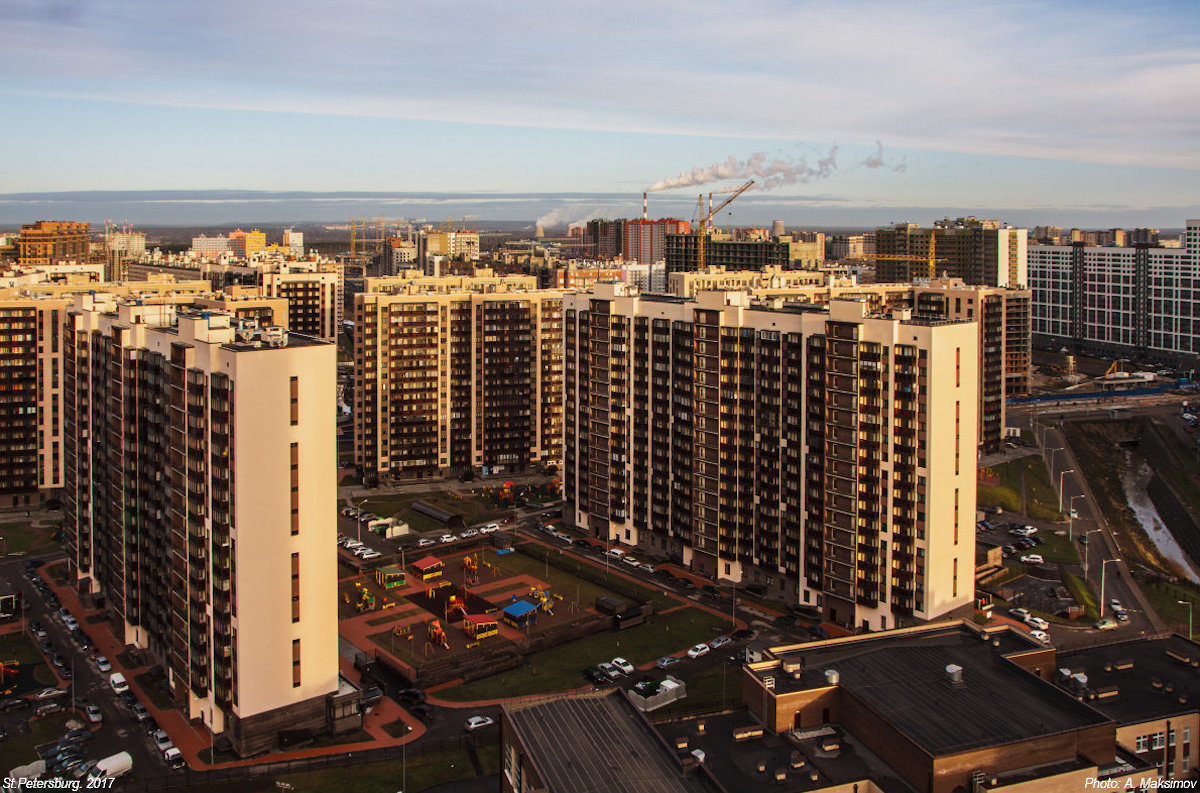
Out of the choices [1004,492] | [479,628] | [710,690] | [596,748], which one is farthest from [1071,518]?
[596,748]

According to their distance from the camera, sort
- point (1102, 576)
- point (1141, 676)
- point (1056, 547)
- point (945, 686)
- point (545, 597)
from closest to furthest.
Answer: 1. point (945, 686)
2. point (1141, 676)
3. point (545, 597)
4. point (1102, 576)
5. point (1056, 547)

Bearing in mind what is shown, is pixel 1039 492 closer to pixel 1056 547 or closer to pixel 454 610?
pixel 1056 547

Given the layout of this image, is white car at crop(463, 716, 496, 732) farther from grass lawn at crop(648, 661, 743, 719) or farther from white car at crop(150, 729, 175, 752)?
white car at crop(150, 729, 175, 752)

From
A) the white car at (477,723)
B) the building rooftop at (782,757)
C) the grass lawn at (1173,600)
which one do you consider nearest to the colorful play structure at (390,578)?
the white car at (477,723)

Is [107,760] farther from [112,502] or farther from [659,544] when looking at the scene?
[659,544]

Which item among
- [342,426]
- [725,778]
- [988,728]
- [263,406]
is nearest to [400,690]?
[263,406]

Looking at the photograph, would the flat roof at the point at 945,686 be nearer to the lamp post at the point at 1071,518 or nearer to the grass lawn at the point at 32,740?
the grass lawn at the point at 32,740
